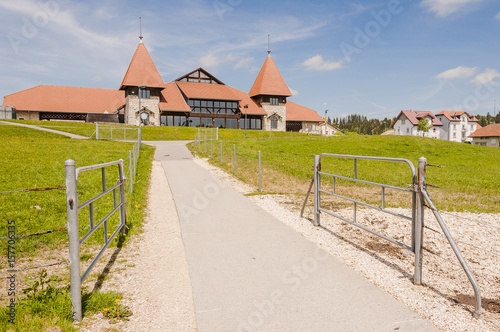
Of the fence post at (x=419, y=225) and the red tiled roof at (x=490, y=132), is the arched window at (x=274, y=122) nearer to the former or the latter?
the red tiled roof at (x=490, y=132)

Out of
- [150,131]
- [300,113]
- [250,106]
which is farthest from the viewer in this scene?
[300,113]

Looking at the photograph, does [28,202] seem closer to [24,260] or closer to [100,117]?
[24,260]

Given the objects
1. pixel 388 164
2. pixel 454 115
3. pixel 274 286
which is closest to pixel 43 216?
pixel 274 286

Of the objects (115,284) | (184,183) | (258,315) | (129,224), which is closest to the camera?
(258,315)

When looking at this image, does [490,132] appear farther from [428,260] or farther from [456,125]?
[428,260]

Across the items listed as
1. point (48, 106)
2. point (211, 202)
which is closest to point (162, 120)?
point (48, 106)

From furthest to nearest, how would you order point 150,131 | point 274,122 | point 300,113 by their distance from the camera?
point 300,113
point 274,122
point 150,131

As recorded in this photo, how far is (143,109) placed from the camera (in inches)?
1889

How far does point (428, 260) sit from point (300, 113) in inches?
2404

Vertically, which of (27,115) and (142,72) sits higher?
(142,72)

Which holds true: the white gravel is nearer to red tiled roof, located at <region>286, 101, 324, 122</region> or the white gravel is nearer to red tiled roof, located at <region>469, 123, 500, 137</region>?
red tiled roof, located at <region>286, 101, 324, 122</region>

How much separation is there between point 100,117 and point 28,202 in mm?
48193

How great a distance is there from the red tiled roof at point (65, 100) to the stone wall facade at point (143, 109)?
6.45 metres

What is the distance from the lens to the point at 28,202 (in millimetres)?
7766
